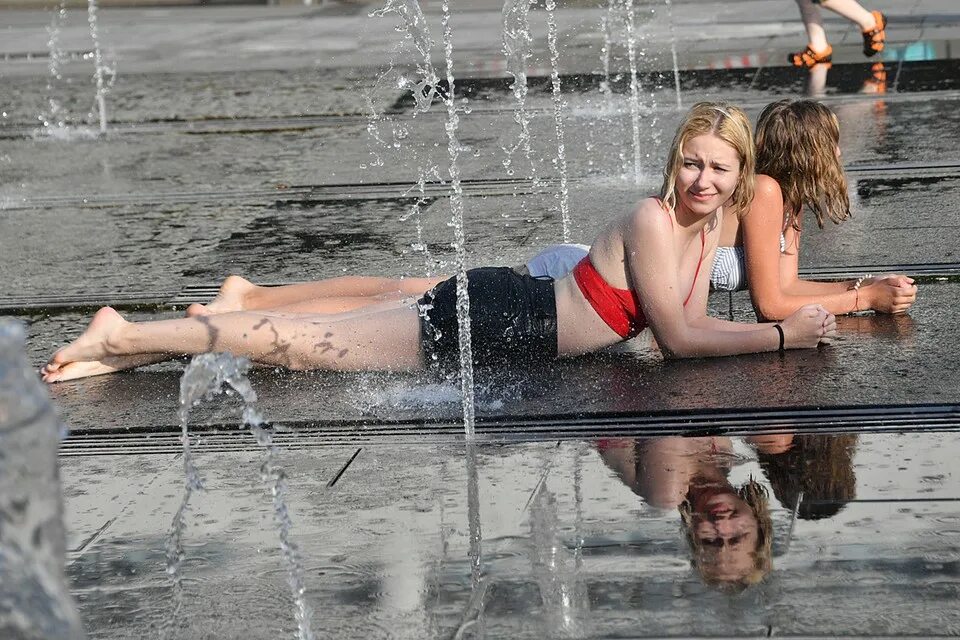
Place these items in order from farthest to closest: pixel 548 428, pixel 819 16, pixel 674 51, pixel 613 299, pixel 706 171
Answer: pixel 674 51, pixel 819 16, pixel 613 299, pixel 706 171, pixel 548 428

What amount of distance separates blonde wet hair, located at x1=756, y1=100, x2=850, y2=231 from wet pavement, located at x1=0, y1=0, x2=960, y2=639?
501 mm

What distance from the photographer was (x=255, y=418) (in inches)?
173

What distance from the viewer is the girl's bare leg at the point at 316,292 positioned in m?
5.25

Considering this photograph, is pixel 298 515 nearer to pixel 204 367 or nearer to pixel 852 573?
pixel 204 367

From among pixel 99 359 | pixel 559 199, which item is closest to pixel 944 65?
pixel 559 199

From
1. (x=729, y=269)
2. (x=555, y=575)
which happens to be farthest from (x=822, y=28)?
(x=555, y=575)

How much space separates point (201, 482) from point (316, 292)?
1338 millimetres

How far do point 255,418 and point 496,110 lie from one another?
5.91 metres

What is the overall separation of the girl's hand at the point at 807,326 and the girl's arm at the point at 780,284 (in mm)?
125

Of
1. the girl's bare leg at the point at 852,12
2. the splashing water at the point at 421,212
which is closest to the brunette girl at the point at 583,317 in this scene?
the splashing water at the point at 421,212

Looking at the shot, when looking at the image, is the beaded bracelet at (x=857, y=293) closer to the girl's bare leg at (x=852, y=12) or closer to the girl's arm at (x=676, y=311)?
the girl's arm at (x=676, y=311)

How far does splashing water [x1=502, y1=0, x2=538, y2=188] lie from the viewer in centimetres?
861

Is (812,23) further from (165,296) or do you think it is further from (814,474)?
(814,474)

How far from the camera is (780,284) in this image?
16.5 feet
